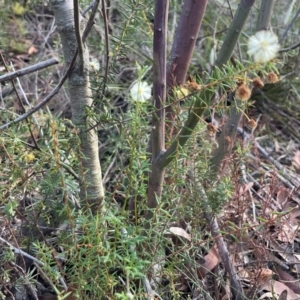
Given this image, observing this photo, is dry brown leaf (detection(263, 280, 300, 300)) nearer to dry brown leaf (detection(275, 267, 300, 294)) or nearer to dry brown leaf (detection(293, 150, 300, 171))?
dry brown leaf (detection(275, 267, 300, 294))

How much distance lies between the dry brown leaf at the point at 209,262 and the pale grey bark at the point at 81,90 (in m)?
0.40

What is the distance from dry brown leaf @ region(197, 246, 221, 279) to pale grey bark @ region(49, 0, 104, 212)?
1.30 feet

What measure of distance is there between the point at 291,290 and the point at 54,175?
0.82 m

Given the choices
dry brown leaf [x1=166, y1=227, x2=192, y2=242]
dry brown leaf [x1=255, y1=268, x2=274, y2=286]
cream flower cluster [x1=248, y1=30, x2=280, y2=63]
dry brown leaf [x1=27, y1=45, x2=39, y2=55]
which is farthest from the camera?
dry brown leaf [x1=27, y1=45, x2=39, y2=55]

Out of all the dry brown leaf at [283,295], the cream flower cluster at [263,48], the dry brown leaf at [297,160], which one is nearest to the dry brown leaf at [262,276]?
the dry brown leaf at [283,295]

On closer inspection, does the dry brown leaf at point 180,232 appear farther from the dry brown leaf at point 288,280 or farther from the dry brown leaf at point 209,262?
the dry brown leaf at point 288,280

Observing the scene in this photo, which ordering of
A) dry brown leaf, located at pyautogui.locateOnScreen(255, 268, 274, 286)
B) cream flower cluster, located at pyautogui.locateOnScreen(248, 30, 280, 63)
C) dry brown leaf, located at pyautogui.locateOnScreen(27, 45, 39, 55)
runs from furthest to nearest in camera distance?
dry brown leaf, located at pyautogui.locateOnScreen(27, 45, 39, 55) < dry brown leaf, located at pyautogui.locateOnScreen(255, 268, 274, 286) < cream flower cluster, located at pyautogui.locateOnScreen(248, 30, 280, 63)

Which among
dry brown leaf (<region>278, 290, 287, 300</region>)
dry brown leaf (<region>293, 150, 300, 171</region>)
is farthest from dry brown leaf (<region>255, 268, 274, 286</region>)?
dry brown leaf (<region>293, 150, 300, 171</region>)

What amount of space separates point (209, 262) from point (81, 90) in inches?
26.1

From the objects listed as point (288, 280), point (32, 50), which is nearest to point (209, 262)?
point (288, 280)

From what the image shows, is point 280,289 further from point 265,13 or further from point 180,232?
point 265,13

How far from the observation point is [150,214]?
127cm

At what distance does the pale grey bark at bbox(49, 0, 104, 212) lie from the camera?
43.8 inches

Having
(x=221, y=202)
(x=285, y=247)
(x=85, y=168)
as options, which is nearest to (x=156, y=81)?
(x=85, y=168)
